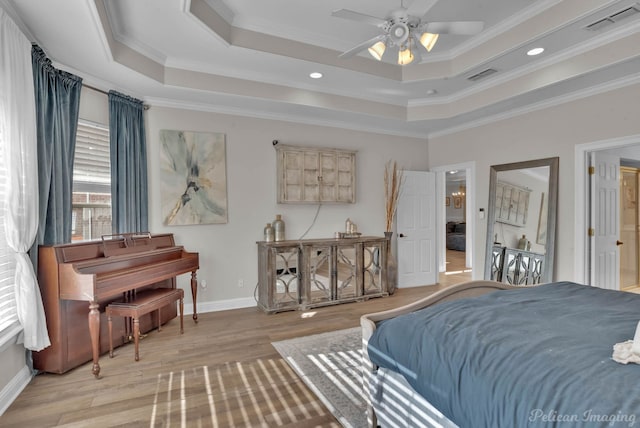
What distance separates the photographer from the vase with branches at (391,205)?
503 centimetres

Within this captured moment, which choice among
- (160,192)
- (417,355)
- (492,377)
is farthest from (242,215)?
(492,377)

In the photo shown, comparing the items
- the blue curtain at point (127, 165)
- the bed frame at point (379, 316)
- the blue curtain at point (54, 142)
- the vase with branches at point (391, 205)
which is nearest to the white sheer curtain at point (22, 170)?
the blue curtain at point (54, 142)

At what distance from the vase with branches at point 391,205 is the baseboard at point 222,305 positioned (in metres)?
2.05

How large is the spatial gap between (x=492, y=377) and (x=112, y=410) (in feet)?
7.63

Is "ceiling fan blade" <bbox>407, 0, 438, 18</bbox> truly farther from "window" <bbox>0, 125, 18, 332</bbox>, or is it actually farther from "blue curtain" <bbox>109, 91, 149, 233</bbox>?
"window" <bbox>0, 125, 18, 332</bbox>

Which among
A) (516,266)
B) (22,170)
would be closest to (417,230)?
(516,266)

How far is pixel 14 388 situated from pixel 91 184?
74.3 inches

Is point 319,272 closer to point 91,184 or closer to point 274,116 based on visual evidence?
point 274,116

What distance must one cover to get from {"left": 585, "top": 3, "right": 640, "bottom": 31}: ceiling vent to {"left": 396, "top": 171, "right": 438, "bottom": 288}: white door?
296 cm

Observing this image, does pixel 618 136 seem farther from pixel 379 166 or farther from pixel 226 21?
pixel 226 21

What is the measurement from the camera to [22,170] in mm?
2398

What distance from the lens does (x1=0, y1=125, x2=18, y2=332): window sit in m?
2.33

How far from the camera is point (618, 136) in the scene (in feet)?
11.5

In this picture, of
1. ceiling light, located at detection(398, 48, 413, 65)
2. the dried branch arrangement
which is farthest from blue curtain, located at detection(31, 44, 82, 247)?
the dried branch arrangement
